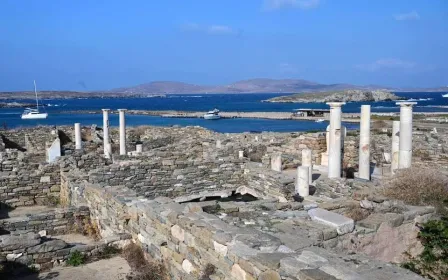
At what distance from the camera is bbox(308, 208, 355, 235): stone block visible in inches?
211

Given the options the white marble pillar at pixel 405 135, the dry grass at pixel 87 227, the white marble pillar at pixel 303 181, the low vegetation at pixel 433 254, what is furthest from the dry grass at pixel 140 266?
the white marble pillar at pixel 405 135

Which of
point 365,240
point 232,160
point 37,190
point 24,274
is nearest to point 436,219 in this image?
point 365,240

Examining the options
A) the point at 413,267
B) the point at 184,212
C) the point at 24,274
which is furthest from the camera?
the point at 24,274

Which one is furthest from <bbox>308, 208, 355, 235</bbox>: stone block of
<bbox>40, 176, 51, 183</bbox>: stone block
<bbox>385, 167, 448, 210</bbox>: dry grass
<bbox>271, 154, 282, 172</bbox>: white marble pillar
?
<bbox>40, 176, 51, 183</bbox>: stone block

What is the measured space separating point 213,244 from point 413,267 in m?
2.59

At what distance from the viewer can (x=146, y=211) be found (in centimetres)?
638

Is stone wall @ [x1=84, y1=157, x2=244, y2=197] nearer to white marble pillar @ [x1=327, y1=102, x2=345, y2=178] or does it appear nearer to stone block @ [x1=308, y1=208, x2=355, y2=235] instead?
white marble pillar @ [x1=327, y1=102, x2=345, y2=178]

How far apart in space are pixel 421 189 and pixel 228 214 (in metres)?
3.44

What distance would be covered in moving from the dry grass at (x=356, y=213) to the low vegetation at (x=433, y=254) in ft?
2.55

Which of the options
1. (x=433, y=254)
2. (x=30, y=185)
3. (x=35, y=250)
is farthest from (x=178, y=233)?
(x=30, y=185)

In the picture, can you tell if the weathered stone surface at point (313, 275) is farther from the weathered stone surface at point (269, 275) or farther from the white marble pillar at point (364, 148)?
the white marble pillar at point (364, 148)

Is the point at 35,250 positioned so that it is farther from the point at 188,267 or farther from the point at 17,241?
the point at 188,267

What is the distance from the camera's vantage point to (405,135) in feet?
39.4

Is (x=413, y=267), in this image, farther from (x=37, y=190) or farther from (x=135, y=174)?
(x=37, y=190)
